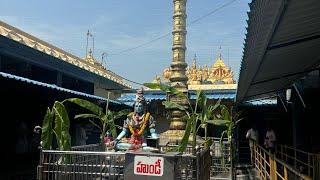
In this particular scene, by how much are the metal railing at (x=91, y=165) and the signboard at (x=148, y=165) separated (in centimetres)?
26

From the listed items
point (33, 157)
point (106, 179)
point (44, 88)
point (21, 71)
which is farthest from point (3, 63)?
point (106, 179)

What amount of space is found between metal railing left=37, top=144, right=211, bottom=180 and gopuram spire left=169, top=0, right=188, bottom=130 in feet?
34.9

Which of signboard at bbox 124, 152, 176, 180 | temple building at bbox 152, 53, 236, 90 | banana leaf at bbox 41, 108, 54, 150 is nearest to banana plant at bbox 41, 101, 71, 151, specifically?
banana leaf at bbox 41, 108, 54, 150

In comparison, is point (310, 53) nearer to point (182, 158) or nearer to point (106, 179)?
point (182, 158)

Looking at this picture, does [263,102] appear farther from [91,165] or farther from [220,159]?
[91,165]

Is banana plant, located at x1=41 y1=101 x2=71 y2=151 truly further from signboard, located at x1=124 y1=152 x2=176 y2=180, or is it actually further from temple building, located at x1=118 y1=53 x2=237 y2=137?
temple building, located at x1=118 y1=53 x2=237 y2=137

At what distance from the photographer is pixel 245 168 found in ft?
55.9

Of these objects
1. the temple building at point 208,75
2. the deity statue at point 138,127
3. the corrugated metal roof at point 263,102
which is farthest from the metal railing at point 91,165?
the temple building at point 208,75

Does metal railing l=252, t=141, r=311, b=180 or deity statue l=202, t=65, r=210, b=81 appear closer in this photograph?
metal railing l=252, t=141, r=311, b=180

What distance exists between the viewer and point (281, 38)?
6.79m

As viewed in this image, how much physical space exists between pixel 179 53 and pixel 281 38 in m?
10.8

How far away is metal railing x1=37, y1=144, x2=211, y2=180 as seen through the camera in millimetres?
6316

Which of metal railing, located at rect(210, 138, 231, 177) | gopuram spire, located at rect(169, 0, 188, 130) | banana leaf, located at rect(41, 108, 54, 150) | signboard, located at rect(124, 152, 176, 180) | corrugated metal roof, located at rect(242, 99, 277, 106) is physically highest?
gopuram spire, located at rect(169, 0, 188, 130)

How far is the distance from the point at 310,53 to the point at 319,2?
369 cm
